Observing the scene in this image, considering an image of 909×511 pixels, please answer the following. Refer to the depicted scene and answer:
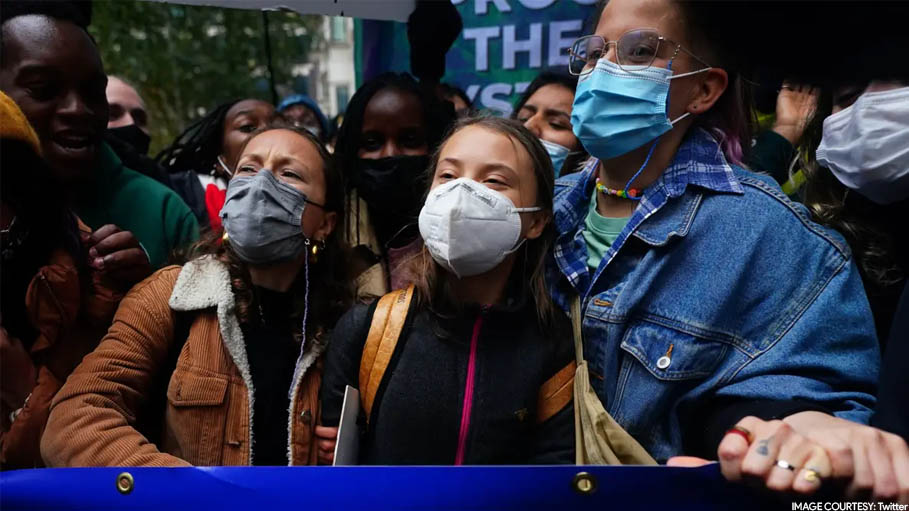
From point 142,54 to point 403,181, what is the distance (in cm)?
625

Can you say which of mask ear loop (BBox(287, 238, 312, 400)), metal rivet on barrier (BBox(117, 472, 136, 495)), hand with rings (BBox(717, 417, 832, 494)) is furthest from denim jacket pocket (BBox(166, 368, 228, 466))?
hand with rings (BBox(717, 417, 832, 494))

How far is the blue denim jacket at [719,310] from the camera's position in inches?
78.2

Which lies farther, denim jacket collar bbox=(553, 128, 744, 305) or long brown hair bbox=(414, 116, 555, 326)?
long brown hair bbox=(414, 116, 555, 326)

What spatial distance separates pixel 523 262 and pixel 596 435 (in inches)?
27.1

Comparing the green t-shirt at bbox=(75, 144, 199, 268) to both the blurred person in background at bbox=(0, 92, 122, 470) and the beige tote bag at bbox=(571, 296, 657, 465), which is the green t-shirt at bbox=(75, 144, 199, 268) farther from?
the beige tote bag at bbox=(571, 296, 657, 465)

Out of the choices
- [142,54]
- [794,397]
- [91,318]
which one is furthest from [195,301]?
[142,54]

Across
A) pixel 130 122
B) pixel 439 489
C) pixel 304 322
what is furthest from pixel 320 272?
pixel 130 122

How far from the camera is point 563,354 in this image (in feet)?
7.52

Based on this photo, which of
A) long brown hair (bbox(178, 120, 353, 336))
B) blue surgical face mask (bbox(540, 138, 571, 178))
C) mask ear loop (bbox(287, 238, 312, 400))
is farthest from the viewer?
blue surgical face mask (bbox(540, 138, 571, 178))

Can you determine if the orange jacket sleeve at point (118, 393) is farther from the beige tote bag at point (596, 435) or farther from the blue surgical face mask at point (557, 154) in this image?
the blue surgical face mask at point (557, 154)

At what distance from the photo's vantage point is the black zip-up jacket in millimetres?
2230

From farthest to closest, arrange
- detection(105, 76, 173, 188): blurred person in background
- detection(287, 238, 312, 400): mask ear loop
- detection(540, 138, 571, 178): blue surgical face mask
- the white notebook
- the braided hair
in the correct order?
the braided hair → detection(105, 76, 173, 188): blurred person in background → detection(540, 138, 571, 178): blue surgical face mask → detection(287, 238, 312, 400): mask ear loop → the white notebook

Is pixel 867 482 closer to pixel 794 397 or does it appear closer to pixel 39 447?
pixel 794 397

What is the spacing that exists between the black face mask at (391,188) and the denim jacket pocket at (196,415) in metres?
Result: 1.11
